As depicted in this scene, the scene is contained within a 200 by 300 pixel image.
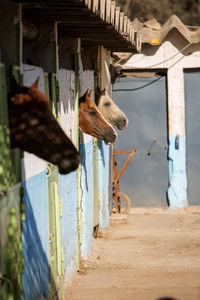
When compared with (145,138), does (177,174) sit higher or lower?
lower

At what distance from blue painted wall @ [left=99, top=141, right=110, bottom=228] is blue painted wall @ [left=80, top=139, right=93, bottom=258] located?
1696 millimetres

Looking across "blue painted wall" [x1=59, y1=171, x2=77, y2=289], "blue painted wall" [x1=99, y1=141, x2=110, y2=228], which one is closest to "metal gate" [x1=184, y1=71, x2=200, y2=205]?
"blue painted wall" [x1=99, y1=141, x2=110, y2=228]

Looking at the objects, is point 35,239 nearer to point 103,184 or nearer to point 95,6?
point 95,6

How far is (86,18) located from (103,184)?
22.1 feet

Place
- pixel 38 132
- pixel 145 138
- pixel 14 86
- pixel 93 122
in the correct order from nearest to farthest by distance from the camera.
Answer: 1. pixel 38 132
2. pixel 14 86
3. pixel 93 122
4. pixel 145 138

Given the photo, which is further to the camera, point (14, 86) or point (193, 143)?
point (193, 143)

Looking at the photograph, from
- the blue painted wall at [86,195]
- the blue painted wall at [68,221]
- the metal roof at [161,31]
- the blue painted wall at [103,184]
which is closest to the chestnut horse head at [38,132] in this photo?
the blue painted wall at [68,221]

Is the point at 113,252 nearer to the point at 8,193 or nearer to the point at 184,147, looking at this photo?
the point at 184,147

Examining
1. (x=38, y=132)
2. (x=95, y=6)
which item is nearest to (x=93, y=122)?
(x=95, y=6)

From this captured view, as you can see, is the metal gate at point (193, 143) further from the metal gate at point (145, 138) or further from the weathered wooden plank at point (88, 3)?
the weathered wooden plank at point (88, 3)

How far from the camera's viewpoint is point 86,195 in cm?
1078

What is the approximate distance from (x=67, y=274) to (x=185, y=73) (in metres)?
8.73

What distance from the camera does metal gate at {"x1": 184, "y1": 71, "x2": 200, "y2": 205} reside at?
54.4ft

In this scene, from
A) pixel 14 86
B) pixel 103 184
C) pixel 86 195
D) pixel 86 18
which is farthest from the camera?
pixel 103 184
